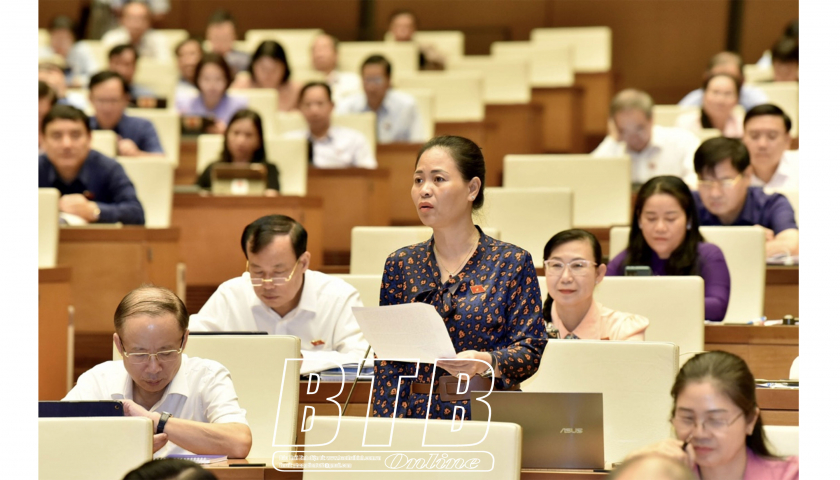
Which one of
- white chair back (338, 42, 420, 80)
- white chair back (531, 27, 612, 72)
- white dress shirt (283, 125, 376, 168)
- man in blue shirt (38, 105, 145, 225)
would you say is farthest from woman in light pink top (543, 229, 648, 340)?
white chair back (531, 27, 612, 72)

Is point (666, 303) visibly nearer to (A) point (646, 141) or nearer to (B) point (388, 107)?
(A) point (646, 141)

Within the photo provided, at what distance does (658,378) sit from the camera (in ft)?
8.49

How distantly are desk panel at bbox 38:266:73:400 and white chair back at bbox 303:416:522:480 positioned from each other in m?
1.66

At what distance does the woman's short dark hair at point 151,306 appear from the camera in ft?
7.59

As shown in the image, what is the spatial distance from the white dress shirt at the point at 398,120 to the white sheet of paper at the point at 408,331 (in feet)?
12.1

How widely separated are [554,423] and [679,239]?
1.56 metres

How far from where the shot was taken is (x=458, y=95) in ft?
21.1

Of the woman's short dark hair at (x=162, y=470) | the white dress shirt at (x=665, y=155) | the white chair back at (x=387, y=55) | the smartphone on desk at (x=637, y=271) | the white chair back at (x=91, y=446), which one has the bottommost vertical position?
the white chair back at (x=91, y=446)

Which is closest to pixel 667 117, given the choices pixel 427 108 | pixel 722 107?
pixel 722 107

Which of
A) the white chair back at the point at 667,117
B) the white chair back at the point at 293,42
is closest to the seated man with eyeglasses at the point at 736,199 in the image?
the white chair back at the point at 667,117

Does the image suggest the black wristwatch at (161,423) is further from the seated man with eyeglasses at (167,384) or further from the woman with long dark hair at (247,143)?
the woman with long dark hair at (247,143)

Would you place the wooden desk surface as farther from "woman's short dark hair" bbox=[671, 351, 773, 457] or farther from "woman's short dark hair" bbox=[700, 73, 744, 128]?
"woman's short dark hair" bbox=[700, 73, 744, 128]
